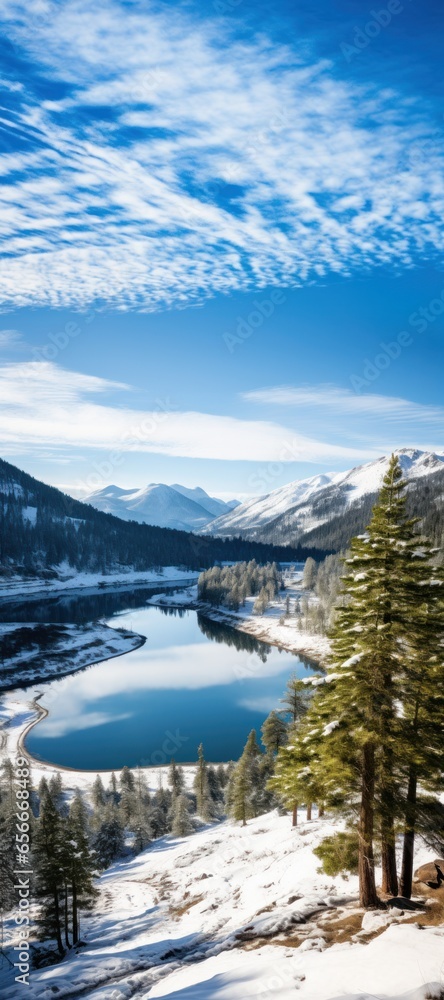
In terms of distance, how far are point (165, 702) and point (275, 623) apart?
62.4 meters

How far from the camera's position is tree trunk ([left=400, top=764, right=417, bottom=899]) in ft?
50.0

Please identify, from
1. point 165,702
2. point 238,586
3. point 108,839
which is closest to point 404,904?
point 108,839

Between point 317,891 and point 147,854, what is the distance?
3492cm

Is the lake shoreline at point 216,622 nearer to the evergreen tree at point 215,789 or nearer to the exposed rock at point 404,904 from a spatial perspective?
the evergreen tree at point 215,789

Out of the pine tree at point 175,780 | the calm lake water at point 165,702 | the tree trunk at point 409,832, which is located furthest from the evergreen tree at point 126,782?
the tree trunk at point 409,832

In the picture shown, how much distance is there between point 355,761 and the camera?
611 inches

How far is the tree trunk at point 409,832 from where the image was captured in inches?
600

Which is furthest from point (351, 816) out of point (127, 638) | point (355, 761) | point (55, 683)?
point (127, 638)

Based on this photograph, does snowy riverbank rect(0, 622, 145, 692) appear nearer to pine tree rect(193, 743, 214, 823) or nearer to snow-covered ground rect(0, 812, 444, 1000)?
pine tree rect(193, 743, 214, 823)

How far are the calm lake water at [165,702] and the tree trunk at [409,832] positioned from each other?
56003 millimetres

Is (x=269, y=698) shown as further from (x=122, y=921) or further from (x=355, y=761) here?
(x=355, y=761)

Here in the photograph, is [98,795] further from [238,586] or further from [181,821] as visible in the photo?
[238,586]

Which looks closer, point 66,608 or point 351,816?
point 351,816

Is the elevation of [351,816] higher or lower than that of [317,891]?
higher
